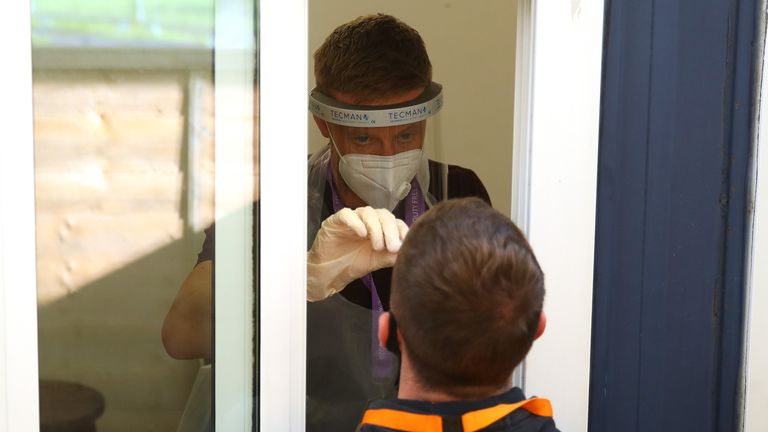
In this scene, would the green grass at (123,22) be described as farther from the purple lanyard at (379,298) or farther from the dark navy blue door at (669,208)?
the purple lanyard at (379,298)

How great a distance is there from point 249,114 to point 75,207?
0.29 m

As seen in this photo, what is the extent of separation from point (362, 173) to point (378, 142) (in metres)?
0.09

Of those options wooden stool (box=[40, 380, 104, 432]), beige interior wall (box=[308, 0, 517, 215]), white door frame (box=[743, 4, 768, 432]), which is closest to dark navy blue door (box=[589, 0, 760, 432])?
white door frame (box=[743, 4, 768, 432])

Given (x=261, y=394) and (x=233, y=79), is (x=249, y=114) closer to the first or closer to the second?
(x=233, y=79)

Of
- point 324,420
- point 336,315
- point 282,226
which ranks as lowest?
point 324,420

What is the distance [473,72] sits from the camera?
3.37 meters

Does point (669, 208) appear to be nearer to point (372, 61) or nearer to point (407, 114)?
point (407, 114)

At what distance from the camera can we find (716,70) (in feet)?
5.10

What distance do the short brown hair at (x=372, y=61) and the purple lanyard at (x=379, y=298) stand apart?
243 millimetres

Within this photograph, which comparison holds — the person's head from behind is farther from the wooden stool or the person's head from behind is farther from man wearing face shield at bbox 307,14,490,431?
the wooden stool

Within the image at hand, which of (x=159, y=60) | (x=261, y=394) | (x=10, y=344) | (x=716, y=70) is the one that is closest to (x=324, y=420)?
(x=261, y=394)

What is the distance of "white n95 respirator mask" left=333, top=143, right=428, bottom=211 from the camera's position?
2.01 meters

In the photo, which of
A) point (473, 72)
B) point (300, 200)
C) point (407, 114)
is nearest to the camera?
point (300, 200)

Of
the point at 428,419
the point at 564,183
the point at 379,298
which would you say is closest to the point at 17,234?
the point at 428,419
